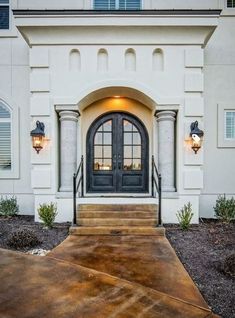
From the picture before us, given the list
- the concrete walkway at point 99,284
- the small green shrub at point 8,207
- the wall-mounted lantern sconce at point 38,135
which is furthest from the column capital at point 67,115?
the concrete walkway at point 99,284

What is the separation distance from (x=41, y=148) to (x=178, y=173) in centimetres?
341

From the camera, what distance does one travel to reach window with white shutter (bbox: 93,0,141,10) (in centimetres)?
730

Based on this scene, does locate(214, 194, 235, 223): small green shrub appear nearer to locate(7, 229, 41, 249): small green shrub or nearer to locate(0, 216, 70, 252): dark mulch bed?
locate(0, 216, 70, 252): dark mulch bed

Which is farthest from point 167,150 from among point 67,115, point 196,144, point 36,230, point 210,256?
point 36,230

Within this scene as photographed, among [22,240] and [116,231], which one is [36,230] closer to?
[22,240]

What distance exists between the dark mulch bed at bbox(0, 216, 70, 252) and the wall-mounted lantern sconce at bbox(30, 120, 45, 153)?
1.83m

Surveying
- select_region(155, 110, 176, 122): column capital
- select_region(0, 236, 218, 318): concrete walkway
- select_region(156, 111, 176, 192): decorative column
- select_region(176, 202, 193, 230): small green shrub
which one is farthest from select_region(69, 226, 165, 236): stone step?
select_region(155, 110, 176, 122): column capital

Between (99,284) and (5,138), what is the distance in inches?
218

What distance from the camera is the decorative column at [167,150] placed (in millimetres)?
6340

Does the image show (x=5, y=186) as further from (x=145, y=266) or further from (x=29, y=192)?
(x=145, y=266)

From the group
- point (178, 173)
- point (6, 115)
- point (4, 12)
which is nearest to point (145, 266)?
point (178, 173)

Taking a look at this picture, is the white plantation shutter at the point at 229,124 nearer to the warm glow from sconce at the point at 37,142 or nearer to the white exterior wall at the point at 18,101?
the warm glow from sconce at the point at 37,142

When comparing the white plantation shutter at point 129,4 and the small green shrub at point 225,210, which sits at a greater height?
the white plantation shutter at point 129,4

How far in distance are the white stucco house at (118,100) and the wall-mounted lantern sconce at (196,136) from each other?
0.12ft
